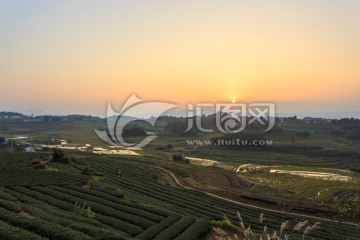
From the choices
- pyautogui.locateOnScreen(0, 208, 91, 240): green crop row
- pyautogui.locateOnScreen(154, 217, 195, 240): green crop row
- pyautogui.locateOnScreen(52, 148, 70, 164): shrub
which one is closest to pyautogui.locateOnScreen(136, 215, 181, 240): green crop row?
pyautogui.locateOnScreen(154, 217, 195, 240): green crop row

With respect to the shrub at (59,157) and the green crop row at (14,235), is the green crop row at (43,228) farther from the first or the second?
the shrub at (59,157)

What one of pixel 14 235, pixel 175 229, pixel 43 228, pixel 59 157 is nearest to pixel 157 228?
pixel 175 229

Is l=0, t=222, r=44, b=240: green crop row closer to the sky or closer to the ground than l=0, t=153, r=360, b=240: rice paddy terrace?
closer to the sky

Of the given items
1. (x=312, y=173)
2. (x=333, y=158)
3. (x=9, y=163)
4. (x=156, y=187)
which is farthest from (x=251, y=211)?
(x=333, y=158)

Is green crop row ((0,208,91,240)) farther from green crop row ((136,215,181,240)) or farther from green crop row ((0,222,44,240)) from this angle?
green crop row ((136,215,181,240))

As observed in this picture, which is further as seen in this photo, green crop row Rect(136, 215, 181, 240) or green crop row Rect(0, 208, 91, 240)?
green crop row Rect(136, 215, 181, 240)

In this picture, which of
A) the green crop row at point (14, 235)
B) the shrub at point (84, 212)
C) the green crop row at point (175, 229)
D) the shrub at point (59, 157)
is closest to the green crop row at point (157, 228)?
the green crop row at point (175, 229)

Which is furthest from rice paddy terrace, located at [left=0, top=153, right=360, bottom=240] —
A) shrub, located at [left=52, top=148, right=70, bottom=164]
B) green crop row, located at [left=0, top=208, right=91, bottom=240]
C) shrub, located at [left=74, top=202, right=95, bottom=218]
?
shrub, located at [left=52, top=148, right=70, bottom=164]

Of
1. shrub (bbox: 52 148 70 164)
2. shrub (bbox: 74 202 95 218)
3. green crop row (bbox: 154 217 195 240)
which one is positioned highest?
shrub (bbox: 52 148 70 164)

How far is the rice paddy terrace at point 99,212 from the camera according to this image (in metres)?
15.9

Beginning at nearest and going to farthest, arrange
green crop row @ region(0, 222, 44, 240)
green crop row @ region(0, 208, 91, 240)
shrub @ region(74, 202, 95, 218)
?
green crop row @ region(0, 222, 44, 240) < green crop row @ region(0, 208, 91, 240) < shrub @ region(74, 202, 95, 218)

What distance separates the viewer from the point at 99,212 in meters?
23.4

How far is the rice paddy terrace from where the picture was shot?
52.1 ft

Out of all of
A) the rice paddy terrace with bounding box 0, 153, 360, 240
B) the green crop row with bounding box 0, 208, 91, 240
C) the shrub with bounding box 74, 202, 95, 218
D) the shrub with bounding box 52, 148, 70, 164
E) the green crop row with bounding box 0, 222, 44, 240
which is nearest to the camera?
the green crop row with bounding box 0, 222, 44, 240
